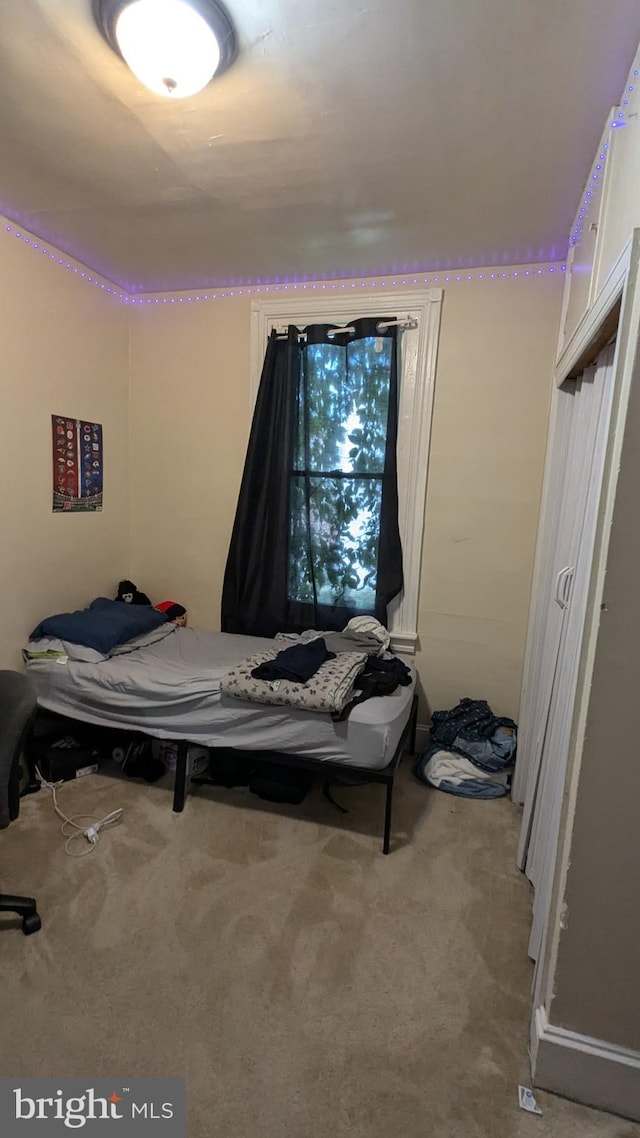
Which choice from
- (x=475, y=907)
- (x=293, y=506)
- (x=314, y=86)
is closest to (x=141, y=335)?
(x=293, y=506)

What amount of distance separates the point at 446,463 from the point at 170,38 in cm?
203

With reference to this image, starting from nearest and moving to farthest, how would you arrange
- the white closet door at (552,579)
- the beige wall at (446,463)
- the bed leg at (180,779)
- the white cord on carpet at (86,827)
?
the white closet door at (552,579) < the white cord on carpet at (86,827) < the bed leg at (180,779) < the beige wall at (446,463)

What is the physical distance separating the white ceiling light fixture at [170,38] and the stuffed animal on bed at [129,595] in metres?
2.49

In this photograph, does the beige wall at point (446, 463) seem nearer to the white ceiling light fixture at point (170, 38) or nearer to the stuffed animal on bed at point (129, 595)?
the stuffed animal on bed at point (129, 595)

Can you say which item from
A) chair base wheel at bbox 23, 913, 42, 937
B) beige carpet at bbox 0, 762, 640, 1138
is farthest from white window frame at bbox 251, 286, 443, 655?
chair base wheel at bbox 23, 913, 42, 937

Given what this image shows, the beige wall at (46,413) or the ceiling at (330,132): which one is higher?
the ceiling at (330,132)

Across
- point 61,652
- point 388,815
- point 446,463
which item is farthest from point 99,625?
point 446,463

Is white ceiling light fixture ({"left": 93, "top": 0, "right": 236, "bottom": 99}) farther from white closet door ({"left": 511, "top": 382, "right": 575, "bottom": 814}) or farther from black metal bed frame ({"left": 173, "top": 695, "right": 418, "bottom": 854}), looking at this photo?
black metal bed frame ({"left": 173, "top": 695, "right": 418, "bottom": 854})

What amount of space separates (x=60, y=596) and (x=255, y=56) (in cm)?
251

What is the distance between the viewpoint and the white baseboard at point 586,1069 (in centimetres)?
130

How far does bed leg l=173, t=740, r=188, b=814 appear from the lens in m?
2.43

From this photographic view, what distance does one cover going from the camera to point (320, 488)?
3.05m

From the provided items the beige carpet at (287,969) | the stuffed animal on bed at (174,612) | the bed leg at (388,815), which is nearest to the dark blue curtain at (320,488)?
the stuffed animal on bed at (174,612)

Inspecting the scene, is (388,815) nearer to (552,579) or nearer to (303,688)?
(303,688)
